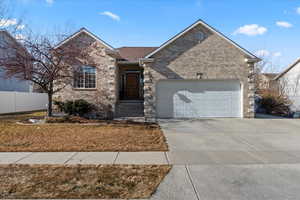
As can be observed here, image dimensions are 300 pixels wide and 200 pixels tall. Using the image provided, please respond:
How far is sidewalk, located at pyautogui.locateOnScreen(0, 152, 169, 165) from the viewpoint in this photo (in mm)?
5059

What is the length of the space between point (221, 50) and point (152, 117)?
663cm

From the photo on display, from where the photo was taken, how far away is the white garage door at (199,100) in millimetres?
13188

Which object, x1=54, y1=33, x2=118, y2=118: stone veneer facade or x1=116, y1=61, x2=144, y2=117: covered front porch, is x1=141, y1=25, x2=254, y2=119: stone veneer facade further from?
x1=116, y1=61, x2=144, y2=117: covered front porch

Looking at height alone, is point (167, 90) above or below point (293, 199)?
above

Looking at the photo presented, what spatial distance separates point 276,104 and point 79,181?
Answer: 1748 cm

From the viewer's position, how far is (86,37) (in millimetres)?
14156

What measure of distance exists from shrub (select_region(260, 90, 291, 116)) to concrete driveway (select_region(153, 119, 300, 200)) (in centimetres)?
941

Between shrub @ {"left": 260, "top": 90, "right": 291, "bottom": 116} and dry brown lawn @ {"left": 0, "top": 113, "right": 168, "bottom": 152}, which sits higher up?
shrub @ {"left": 260, "top": 90, "right": 291, "bottom": 116}

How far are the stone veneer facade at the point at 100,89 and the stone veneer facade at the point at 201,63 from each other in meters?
2.82

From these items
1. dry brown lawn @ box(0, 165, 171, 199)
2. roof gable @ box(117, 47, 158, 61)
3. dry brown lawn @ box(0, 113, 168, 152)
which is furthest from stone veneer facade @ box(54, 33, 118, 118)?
dry brown lawn @ box(0, 165, 171, 199)

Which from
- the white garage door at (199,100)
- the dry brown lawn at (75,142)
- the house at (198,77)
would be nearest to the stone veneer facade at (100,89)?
the house at (198,77)

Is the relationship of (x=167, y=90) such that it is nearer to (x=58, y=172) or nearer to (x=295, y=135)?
(x=295, y=135)

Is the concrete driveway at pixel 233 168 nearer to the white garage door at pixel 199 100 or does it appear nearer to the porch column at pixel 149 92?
the porch column at pixel 149 92

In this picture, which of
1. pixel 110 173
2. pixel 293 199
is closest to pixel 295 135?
pixel 293 199
